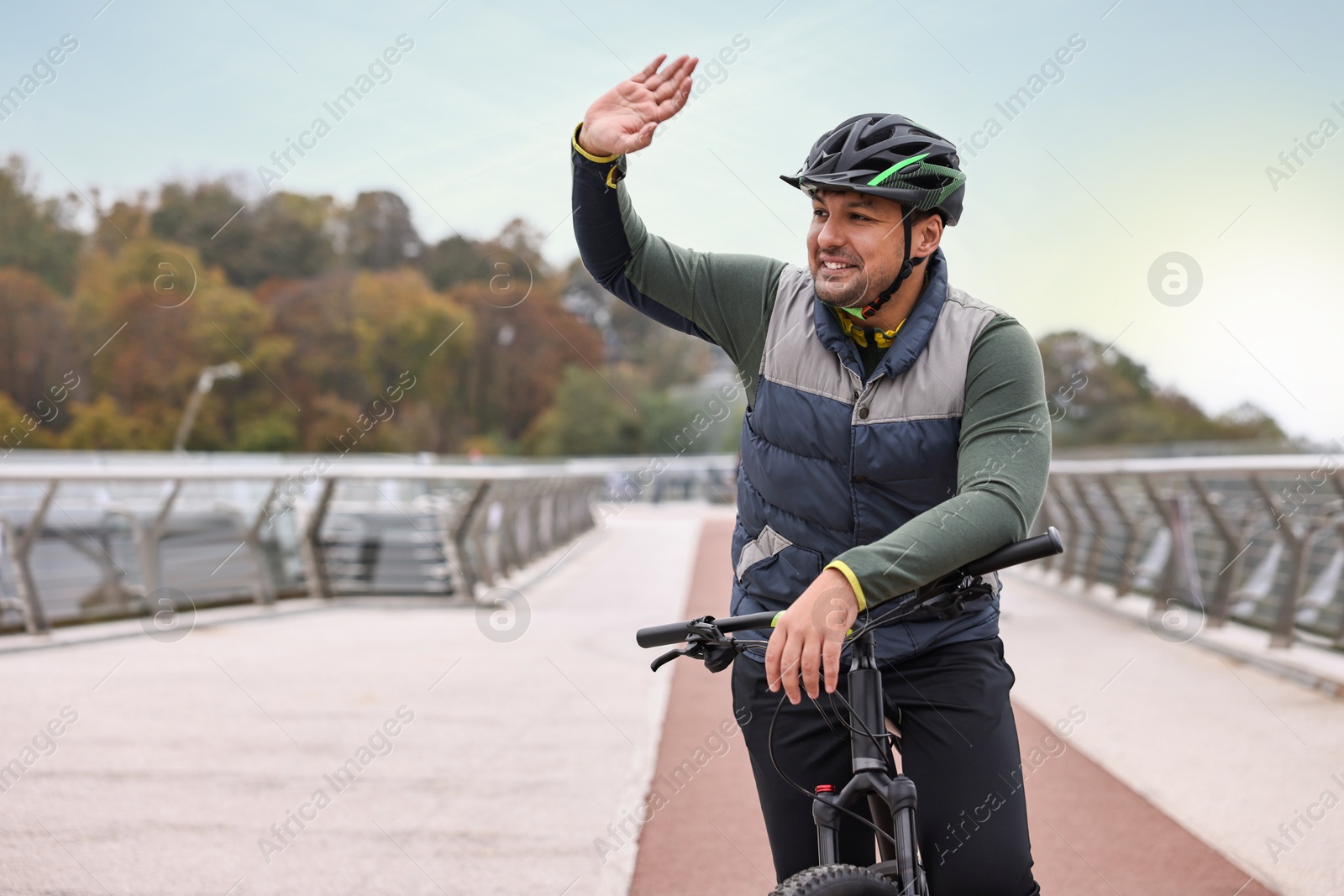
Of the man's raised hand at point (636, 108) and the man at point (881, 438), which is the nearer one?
the man at point (881, 438)

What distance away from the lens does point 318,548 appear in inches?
488

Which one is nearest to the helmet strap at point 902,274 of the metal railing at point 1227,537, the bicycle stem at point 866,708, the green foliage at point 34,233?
the bicycle stem at point 866,708

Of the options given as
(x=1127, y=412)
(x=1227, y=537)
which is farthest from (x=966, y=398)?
(x=1127, y=412)

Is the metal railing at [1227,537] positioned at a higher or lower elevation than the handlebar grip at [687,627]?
lower

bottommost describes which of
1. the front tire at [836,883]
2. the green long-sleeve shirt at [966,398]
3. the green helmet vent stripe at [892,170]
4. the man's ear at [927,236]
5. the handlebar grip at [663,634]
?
the front tire at [836,883]

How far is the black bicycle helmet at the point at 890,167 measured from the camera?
2174 millimetres

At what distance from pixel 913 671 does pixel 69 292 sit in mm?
77476

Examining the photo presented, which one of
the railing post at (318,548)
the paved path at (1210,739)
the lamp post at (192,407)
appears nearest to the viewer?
the paved path at (1210,739)

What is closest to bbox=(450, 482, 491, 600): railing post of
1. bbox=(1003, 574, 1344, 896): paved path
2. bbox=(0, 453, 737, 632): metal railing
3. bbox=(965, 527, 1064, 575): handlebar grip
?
bbox=(0, 453, 737, 632): metal railing

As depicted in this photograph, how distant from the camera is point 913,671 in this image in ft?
7.48

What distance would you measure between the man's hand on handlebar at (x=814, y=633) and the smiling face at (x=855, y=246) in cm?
55

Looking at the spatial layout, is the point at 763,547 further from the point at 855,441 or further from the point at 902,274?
the point at 902,274

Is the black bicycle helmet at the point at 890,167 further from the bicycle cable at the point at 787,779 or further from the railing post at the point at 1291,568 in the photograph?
the railing post at the point at 1291,568

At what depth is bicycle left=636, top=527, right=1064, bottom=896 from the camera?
205 cm
